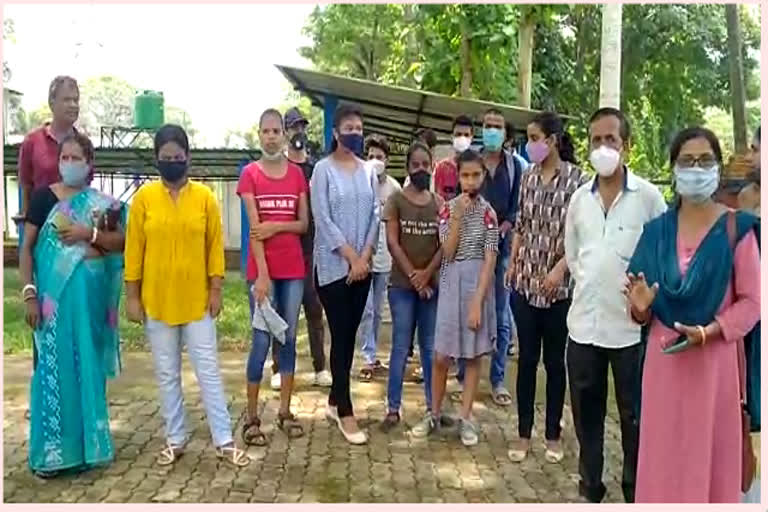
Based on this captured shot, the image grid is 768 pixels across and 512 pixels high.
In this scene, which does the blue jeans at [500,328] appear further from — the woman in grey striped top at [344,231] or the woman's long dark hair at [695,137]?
the woman's long dark hair at [695,137]

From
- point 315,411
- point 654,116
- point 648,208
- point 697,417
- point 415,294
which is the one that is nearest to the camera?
point 697,417

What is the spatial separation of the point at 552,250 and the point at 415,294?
96 cm

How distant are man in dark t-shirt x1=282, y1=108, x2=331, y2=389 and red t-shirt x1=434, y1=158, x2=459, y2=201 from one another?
823 millimetres

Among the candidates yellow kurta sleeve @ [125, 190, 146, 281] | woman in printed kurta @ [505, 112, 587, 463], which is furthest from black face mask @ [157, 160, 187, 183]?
woman in printed kurta @ [505, 112, 587, 463]

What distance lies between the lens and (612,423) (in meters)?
5.62

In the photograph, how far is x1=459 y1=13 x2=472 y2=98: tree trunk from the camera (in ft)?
39.3

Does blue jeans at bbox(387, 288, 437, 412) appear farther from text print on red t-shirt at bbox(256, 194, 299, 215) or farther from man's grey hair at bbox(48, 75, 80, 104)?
man's grey hair at bbox(48, 75, 80, 104)

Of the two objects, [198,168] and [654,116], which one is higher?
[654,116]

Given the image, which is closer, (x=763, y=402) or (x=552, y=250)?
(x=763, y=402)

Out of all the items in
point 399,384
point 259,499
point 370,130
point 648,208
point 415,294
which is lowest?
point 259,499

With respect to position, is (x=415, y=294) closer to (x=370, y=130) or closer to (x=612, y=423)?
(x=612, y=423)

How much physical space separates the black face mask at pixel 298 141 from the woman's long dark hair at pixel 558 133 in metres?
1.66

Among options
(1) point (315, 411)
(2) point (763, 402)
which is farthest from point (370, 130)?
(2) point (763, 402)

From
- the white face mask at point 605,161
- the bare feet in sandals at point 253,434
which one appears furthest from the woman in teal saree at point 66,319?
the white face mask at point 605,161
